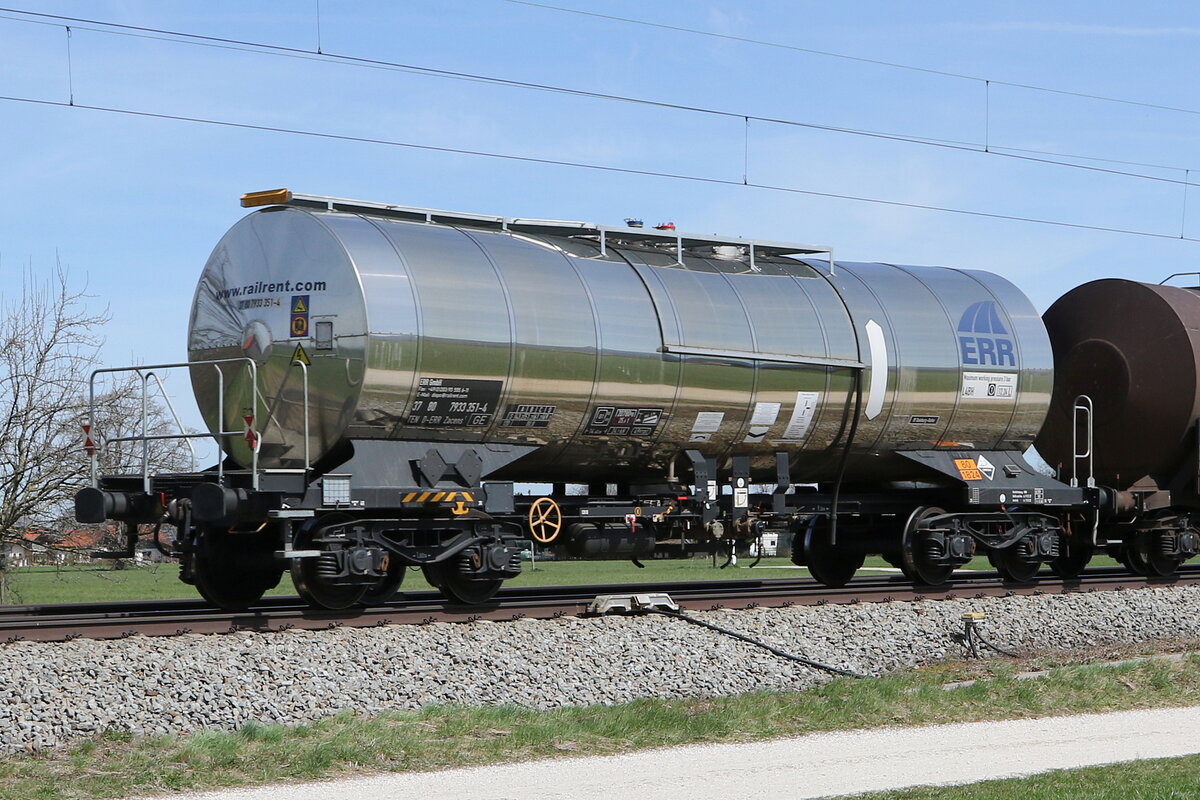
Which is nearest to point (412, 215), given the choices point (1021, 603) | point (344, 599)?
point (344, 599)

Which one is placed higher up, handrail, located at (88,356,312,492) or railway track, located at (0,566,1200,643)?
handrail, located at (88,356,312,492)

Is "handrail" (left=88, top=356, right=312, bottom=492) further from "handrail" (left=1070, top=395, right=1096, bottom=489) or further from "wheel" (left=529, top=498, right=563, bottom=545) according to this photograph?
"handrail" (left=1070, top=395, right=1096, bottom=489)

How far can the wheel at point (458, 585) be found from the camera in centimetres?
1403

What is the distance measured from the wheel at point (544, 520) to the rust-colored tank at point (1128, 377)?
8451mm

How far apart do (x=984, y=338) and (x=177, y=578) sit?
29335 mm

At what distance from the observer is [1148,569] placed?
65.9ft

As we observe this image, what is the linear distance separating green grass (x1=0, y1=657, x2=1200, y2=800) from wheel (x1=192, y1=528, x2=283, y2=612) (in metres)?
4.11

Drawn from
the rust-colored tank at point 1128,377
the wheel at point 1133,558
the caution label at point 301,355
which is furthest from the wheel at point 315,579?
the wheel at point 1133,558

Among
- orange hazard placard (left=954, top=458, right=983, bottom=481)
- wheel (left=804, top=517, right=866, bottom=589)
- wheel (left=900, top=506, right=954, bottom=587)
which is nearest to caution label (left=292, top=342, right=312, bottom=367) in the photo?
wheel (left=804, top=517, right=866, bottom=589)

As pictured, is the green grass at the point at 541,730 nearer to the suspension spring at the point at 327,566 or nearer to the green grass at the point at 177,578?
the suspension spring at the point at 327,566

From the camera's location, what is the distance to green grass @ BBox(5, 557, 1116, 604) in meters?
28.3

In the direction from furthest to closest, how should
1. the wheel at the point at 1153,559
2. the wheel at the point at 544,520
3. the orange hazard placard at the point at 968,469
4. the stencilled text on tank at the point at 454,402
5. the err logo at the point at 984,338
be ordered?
the wheel at the point at 1153,559 → the orange hazard placard at the point at 968,469 → the err logo at the point at 984,338 → the wheel at the point at 544,520 → the stencilled text on tank at the point at 454,402

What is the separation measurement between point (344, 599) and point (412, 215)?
156 inches

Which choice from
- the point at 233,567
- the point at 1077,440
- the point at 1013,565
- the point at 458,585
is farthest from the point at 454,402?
the point at 1077,440
